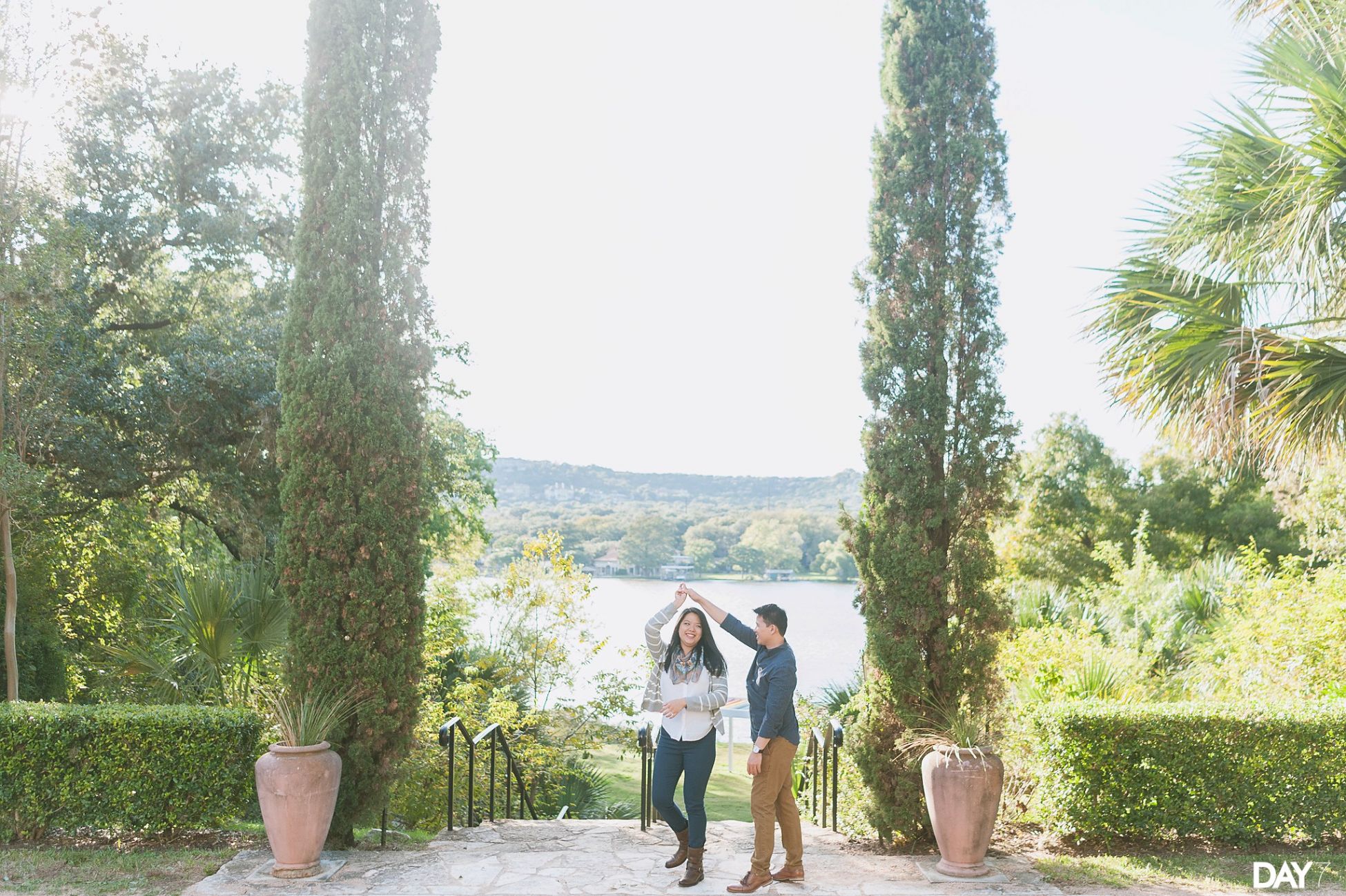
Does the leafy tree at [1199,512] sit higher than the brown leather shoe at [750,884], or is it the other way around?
the leafy tree at [1199,512]

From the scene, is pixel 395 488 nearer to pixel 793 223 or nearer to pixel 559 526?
pixel 559 526

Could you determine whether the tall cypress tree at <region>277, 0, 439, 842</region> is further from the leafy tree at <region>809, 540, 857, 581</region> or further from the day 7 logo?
the day 7 logo

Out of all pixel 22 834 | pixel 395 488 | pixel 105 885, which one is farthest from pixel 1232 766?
pixel 22 834

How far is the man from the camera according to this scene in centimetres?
467

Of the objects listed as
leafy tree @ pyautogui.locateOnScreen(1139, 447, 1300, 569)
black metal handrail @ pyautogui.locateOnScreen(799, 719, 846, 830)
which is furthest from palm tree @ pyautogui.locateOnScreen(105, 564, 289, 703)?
leafy tree @ pyautogui.locateOnScreen(1139, 447, 1300, 569)

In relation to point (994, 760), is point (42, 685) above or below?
below

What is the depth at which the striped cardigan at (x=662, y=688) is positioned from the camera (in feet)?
15.8

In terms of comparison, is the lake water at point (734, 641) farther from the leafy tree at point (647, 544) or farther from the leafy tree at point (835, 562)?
the leafy tree at point (647, 544)

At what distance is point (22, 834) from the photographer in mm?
5668

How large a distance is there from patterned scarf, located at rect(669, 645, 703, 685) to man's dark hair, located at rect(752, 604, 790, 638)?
0.47m

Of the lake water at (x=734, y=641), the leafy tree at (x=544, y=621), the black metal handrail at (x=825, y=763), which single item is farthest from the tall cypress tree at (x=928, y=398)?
the leafy tree at (x=544, y=621)

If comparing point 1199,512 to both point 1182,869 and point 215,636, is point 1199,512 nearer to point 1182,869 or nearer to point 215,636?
point 1182,869

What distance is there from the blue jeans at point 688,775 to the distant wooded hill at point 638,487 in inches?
368

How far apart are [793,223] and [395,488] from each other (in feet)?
26.7
